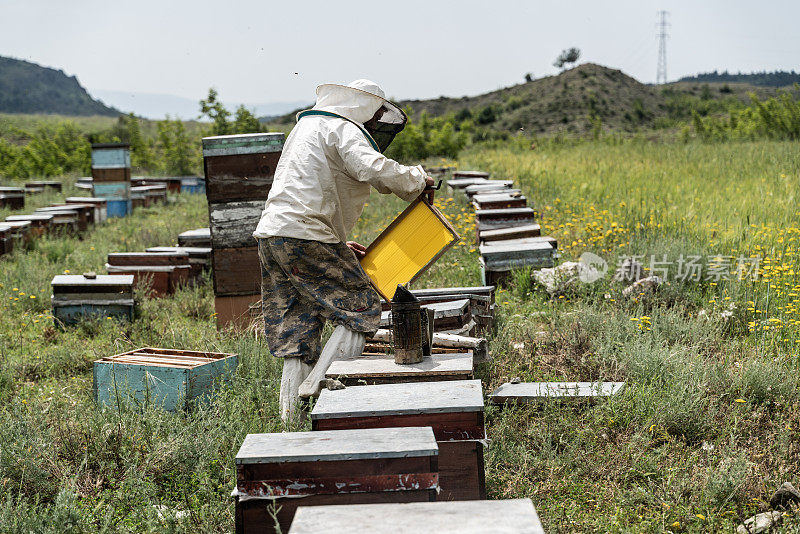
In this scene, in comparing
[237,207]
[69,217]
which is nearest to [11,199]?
[69,217]

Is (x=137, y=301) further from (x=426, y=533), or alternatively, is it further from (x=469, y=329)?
(x=426, y=533)

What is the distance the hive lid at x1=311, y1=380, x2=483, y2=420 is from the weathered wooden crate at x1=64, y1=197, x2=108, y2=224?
1094cm

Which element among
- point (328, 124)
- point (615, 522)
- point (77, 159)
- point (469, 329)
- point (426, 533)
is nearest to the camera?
point (426, 533)

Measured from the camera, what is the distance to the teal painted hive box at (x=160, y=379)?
404cm

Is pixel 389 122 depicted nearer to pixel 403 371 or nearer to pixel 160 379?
pixel 403 371

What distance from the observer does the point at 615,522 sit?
2.96m

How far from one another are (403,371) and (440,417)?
590 mm

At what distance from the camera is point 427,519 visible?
1746 mm

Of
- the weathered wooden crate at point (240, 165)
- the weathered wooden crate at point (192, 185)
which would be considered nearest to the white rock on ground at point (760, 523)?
the weathered wooden crate at point (240, 165)

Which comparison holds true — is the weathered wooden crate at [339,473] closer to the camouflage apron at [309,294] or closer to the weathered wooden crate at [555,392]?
the camouflage apron at [309,294]

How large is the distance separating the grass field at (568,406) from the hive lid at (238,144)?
1461 millimetres

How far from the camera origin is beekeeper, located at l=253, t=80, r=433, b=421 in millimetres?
3885

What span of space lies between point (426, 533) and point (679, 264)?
5.35 m

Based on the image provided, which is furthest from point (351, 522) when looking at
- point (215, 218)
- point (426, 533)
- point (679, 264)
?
point (679, 264)
